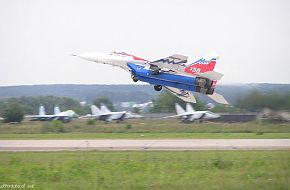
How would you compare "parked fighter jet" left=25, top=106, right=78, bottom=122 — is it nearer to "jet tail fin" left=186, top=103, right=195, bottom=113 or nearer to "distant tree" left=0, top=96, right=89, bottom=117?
"distant tree" left=0, top=96, right=89, bottom=117

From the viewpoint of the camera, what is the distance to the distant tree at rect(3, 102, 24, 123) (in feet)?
223

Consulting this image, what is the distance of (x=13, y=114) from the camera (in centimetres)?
6844

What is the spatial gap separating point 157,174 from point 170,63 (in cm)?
1083

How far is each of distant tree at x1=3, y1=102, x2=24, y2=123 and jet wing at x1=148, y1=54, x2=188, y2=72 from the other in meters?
42.3

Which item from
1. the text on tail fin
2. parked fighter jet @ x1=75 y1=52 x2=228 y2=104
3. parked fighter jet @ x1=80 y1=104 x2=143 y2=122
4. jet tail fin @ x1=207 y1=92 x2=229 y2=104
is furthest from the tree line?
parked fighter jet @ x1=75 y1=52 x2=228 y2=104

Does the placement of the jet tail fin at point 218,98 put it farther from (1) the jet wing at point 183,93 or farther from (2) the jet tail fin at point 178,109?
(2) the jet tail fin at point 178,109

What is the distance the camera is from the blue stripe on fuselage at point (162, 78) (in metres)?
29.5

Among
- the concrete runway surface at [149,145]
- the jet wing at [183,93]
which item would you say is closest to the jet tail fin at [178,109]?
the concrete runway surface at [149,145]

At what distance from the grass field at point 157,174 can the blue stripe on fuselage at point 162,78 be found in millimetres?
5469

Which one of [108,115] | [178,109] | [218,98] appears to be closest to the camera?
[218,98]

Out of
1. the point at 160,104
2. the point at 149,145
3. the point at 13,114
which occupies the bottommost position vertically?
the point at 149,145

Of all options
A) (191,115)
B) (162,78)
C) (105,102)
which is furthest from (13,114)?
(162,78)

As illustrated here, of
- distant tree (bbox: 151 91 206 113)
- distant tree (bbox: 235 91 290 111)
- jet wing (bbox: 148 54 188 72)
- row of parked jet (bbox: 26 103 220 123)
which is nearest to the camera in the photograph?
jet wing (bbox: 148 54 188 72)

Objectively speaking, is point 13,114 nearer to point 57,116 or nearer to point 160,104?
point 57,116
